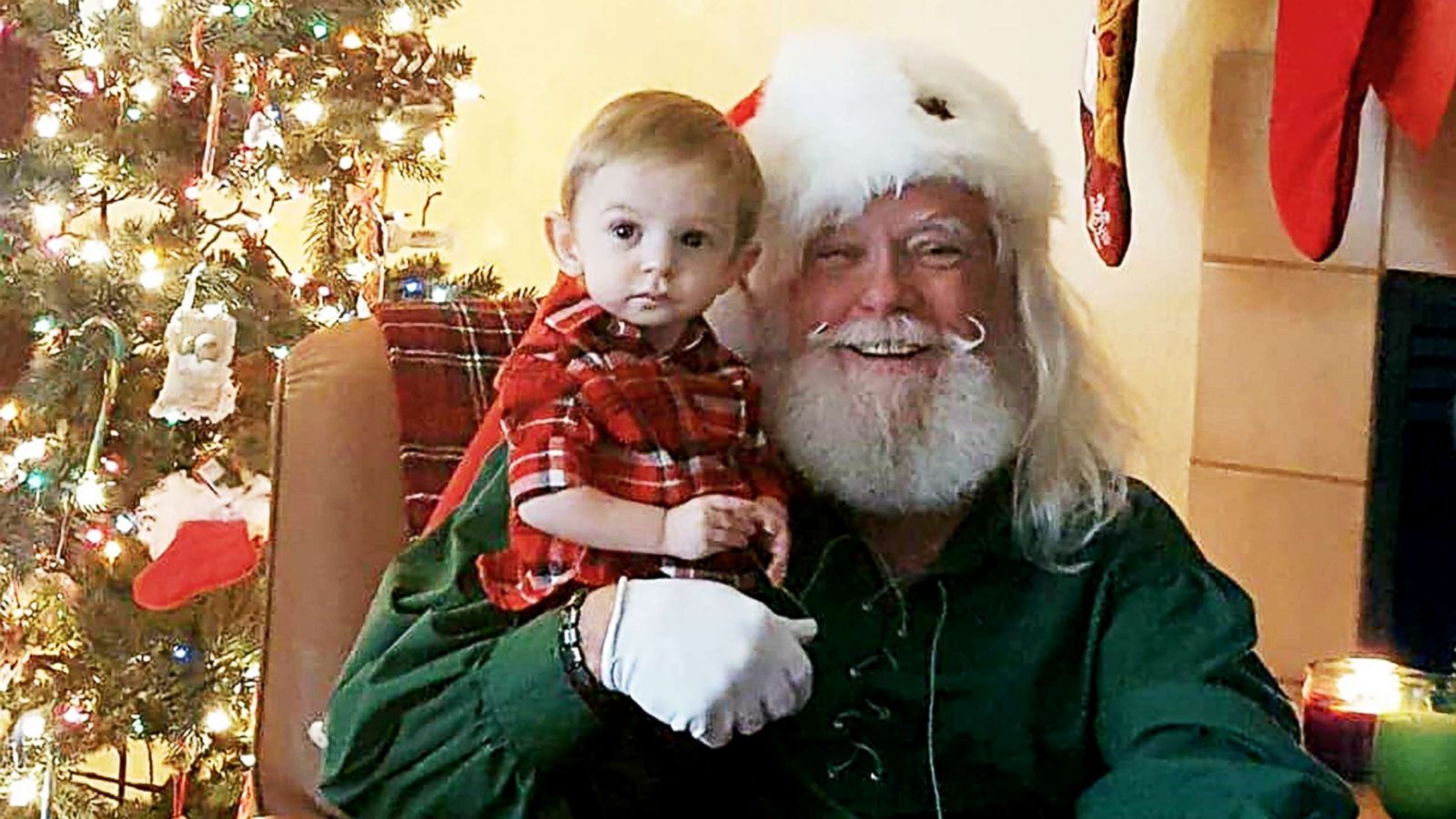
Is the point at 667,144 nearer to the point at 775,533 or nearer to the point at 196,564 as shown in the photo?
the point at 775,533

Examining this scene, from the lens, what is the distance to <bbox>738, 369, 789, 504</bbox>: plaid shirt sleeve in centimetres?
133

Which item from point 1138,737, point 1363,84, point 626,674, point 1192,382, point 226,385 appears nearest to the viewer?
point 626,674

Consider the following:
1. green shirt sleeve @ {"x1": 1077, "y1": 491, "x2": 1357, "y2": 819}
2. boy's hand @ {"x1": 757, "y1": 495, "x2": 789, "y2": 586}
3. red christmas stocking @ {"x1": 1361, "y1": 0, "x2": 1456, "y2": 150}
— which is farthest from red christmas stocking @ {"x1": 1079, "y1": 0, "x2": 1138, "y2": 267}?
boy's hand @ {"x1": 757, "y1": 495, "x2": 789, "y2": 586}

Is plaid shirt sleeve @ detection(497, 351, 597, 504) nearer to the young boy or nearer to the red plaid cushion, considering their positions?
the young boy

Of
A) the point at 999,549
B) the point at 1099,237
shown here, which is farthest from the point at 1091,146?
the point at 999,549

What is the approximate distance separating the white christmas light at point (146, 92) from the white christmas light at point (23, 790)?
2.74ft

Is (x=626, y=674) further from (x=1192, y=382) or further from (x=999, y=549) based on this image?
(x=1192, y=382)

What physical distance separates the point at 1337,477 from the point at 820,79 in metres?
1.02

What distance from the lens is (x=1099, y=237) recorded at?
1998mm

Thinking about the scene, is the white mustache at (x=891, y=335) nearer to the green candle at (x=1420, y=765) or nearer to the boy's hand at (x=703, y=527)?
the boy's hand at (x=703, y=527)

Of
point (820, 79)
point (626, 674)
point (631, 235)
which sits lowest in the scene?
point (626, 674)

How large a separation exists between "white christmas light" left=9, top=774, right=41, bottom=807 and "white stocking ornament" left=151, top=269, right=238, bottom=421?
1.60ft

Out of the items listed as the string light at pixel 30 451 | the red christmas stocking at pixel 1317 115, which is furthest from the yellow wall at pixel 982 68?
the string light at pixel 30 451

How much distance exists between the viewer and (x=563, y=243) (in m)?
1.31
